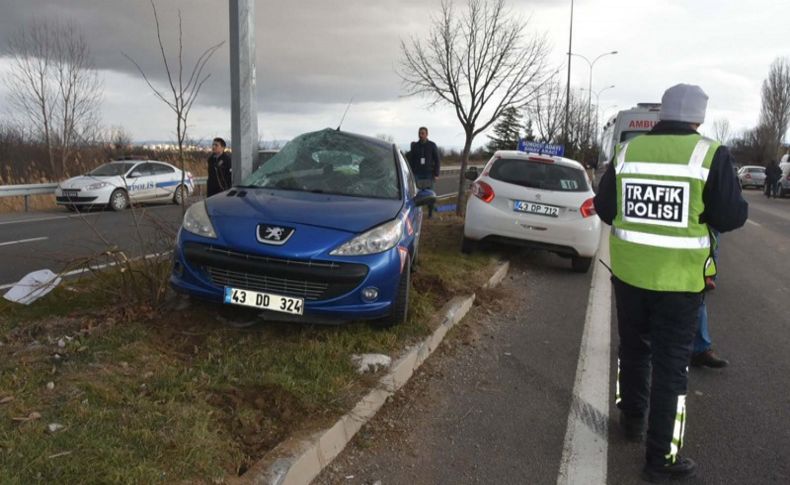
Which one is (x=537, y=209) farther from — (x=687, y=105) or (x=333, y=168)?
(x=687, y=105)

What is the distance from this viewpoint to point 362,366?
13.0 ft

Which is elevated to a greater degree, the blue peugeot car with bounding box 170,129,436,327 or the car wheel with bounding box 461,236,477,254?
the blue peugeot car with bounding box 170,129,436,327

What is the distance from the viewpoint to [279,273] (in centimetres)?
401

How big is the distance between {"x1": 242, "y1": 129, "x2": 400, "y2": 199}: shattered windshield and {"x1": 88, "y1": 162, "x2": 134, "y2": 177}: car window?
13479mm

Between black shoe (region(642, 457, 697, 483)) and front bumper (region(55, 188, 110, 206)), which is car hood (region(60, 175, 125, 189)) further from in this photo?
black shoe (region(642, 457, 697, 483))

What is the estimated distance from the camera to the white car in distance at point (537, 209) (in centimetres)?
788

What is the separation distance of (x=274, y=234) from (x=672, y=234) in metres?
2.52

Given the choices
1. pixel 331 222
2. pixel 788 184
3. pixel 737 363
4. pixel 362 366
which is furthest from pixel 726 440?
pixel 788 184

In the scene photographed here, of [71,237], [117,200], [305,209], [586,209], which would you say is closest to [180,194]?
[305,209]

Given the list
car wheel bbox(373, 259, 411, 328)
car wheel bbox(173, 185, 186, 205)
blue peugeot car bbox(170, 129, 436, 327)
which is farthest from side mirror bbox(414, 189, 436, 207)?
car wheel bbox(173, 185, 186, 205)

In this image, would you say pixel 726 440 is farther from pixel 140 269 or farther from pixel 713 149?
pixel 140 269

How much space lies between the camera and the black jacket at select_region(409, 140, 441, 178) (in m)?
12.1

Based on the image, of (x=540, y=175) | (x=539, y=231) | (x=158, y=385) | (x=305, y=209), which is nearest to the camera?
(x=158, y=385)

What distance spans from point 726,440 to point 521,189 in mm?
4895
